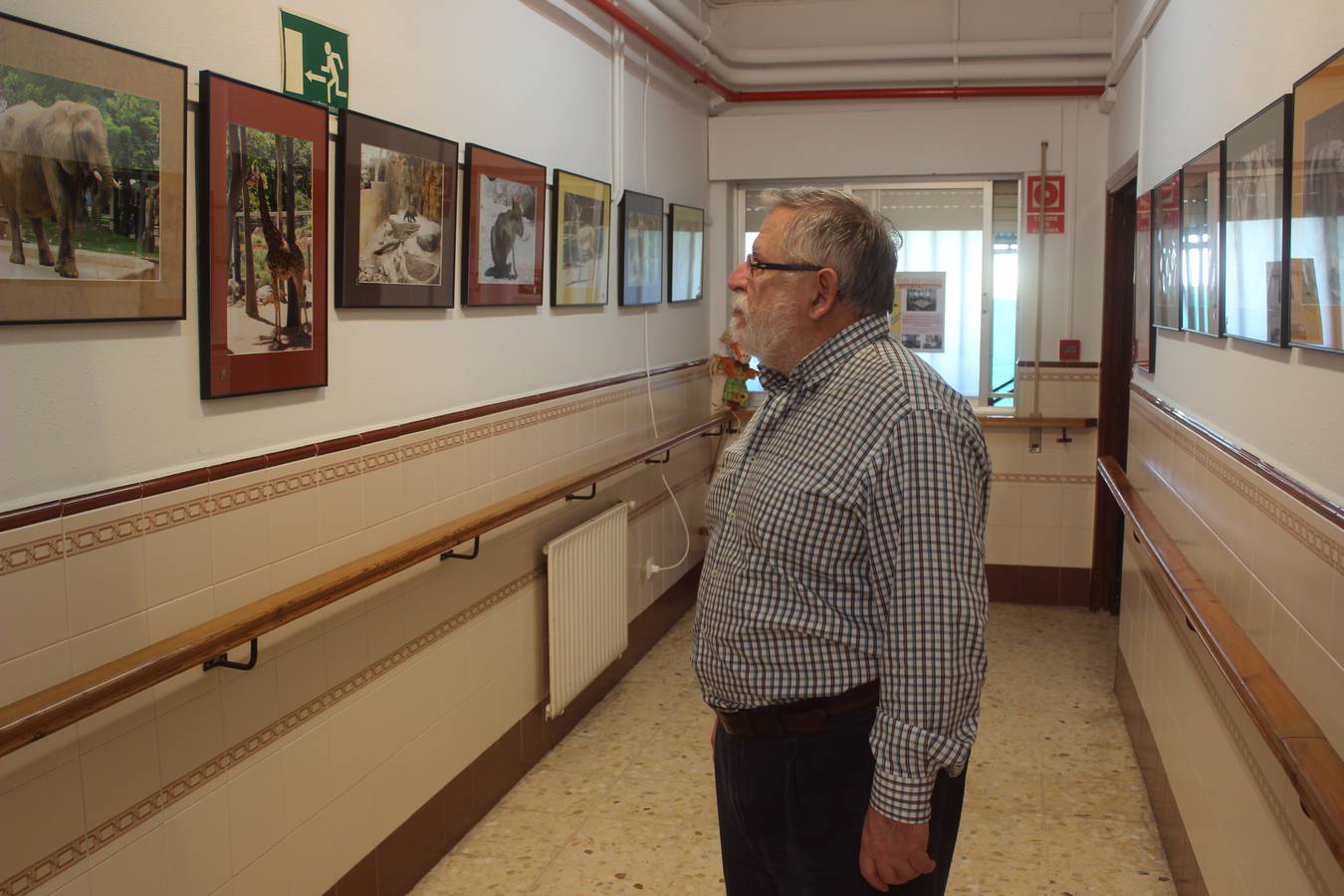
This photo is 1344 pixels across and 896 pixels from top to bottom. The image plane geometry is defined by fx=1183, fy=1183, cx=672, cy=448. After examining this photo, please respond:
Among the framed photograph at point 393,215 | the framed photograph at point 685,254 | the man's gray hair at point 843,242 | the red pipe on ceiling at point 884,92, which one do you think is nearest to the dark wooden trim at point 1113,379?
the red pipe on ceiling at point 884,92

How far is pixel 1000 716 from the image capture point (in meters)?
5.00

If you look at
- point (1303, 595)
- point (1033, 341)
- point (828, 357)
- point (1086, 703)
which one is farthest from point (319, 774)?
point (1033, 341)

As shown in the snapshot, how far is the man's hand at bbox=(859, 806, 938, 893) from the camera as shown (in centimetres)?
185

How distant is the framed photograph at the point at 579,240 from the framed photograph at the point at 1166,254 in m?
2.14

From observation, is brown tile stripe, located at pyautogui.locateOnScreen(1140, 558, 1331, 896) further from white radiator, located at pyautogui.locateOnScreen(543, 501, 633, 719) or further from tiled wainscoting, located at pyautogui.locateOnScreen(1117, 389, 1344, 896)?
white radiator, located at pyautogui.locateOnScreen(543, 501, 633, 719)

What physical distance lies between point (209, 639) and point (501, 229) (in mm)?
2016

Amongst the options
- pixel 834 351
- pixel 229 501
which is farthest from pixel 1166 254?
pixel 229 501

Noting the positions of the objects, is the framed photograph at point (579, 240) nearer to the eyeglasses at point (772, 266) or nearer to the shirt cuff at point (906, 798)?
the eyeglasses at point (772, 266)

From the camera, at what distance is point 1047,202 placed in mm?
6570

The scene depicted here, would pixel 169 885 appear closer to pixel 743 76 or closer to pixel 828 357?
pixel 828 357

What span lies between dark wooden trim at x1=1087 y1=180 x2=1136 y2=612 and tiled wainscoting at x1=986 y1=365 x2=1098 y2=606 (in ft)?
0.28

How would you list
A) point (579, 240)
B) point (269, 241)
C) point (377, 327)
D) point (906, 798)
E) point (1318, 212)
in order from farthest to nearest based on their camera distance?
1. point (579, 240)
2. point (377, 327)
3. point (269, 241)
4. point (1318, 212)
5. point (906, 798)

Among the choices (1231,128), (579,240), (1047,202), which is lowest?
(579,240)

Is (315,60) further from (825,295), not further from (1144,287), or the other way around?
(1144,287)
